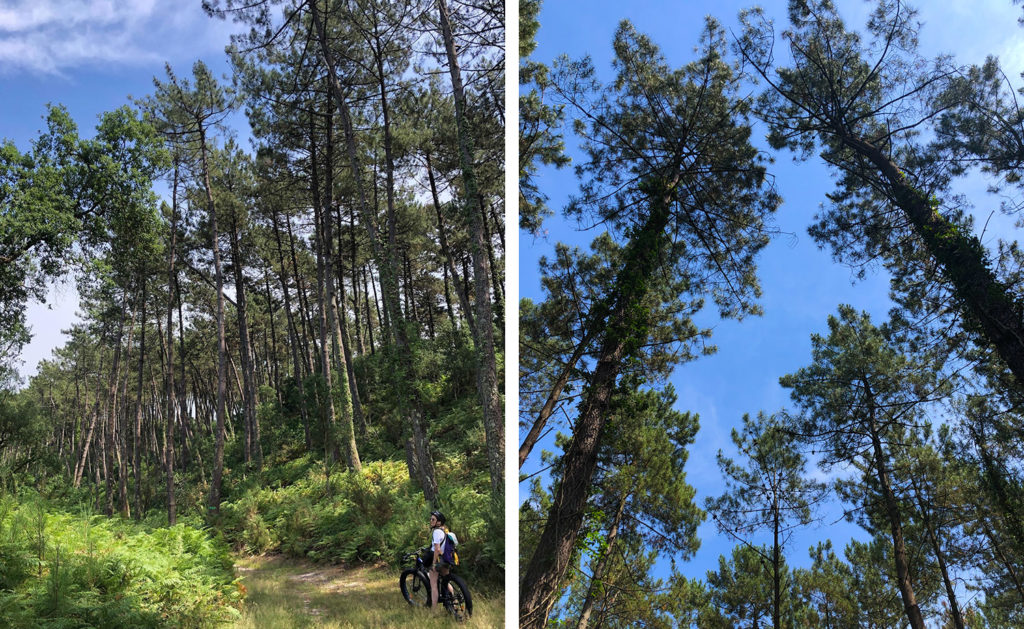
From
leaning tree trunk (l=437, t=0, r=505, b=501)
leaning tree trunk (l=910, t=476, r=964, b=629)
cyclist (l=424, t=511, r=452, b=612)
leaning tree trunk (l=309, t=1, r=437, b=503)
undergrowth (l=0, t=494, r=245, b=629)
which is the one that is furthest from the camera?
leaning tree trunk (l=309, t=1, r=437, b=503)

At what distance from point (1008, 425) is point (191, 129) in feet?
36.3

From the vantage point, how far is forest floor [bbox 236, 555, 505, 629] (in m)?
3.29

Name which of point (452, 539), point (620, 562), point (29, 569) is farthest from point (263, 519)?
point (620, 562)

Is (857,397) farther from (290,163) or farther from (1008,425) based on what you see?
(290,163)

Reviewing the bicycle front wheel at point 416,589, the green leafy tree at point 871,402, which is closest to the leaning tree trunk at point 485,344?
the bicycle front wheel at point 416,589

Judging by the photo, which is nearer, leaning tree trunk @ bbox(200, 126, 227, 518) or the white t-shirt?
the white t-shirt

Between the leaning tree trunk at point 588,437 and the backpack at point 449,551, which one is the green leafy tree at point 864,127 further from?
the backpack at point 449,551

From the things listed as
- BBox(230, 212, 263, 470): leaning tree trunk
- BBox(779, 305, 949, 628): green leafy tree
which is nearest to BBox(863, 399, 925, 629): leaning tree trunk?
BBox(779, 305, 949, 628): green leafy tree

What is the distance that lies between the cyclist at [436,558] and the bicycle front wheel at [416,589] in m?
0.10

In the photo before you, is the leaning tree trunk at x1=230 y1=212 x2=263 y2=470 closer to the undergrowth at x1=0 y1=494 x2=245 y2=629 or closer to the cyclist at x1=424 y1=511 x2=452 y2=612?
the undergrowth at x1=0 y1=494 x2=245 y2=629

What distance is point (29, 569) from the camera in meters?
3.24

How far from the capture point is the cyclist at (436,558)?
139 inches

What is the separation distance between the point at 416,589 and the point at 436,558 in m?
0.34

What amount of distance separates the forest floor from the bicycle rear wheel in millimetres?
52
